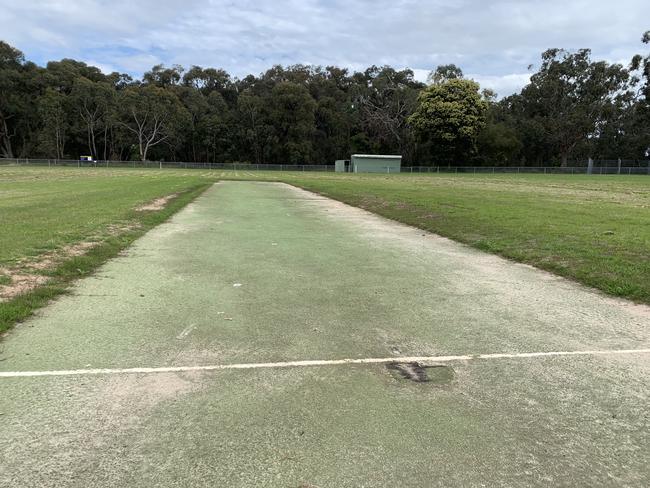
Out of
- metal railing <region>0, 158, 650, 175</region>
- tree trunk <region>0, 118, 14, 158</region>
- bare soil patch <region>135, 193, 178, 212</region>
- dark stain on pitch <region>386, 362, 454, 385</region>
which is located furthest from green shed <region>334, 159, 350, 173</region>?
dark stain on pitch <region>386, 362, 454, 385</region>

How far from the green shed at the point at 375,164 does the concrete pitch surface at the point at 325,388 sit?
7221cm

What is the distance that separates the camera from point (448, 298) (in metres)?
6.41

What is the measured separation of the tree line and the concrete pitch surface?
241 ft

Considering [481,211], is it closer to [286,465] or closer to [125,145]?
[286,465]

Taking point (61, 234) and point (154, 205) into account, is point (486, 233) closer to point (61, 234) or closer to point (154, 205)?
point (61, 234)

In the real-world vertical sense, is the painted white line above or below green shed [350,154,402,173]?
below

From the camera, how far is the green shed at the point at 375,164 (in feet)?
257

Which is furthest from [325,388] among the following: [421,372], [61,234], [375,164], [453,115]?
[375,164]

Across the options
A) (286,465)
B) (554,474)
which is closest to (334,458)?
(286,465)

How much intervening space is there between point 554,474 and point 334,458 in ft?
3.98

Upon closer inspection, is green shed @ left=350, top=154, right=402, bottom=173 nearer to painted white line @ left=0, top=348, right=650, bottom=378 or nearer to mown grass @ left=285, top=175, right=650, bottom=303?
mown grass @ left=285, top=175, right=650, bottom=303

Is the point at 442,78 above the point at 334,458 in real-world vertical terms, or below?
above

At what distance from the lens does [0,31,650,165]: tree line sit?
81.4m

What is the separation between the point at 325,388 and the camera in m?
3.77
